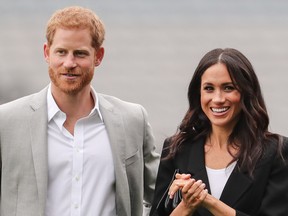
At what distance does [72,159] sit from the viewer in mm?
5117

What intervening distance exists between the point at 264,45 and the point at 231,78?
10.5m

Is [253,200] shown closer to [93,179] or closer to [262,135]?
[262,135]

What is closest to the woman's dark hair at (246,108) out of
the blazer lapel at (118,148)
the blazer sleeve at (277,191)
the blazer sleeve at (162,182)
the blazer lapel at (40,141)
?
the blazer sleeve at (277,191)

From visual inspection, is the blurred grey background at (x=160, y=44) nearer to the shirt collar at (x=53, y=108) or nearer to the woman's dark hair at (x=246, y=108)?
the shirt collar at (x=53, y=108)

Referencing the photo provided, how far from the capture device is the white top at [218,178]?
490 cm

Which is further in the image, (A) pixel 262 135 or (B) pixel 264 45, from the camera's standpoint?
(B) pixel 264 45

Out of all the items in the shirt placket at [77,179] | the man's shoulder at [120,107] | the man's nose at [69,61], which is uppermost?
the man's nose at [69,61]

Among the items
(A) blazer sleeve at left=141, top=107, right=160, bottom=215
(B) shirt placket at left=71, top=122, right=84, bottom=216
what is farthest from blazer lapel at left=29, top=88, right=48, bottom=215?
(A) blazer sleeve at left=141, top=107, right=160, bottom=215

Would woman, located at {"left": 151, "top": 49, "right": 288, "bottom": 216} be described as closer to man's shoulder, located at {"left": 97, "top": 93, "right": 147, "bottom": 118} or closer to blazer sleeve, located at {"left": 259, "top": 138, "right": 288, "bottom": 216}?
blazer sleeve, located at {"left": 259, "top": 138, "right": 288, "bottom": 216}

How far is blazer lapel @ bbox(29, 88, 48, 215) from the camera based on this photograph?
16.6ft

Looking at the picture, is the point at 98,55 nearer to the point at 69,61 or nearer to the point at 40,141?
the point at 69,61

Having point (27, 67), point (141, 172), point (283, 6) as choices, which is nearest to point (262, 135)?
point (141, 172)

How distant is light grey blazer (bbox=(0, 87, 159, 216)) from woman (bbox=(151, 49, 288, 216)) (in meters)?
0.31

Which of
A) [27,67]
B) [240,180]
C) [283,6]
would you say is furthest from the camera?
[283,6]
